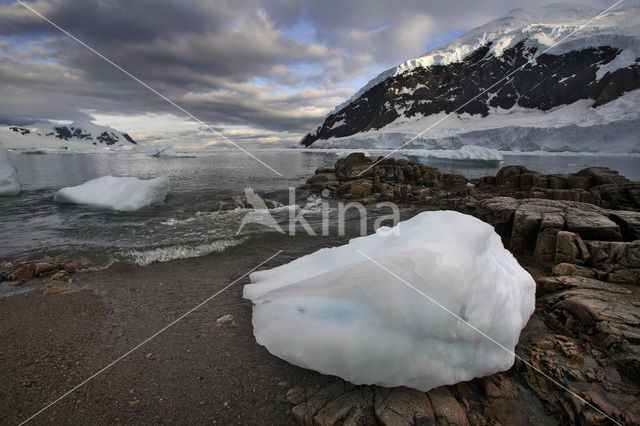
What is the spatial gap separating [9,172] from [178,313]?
56.0 feet

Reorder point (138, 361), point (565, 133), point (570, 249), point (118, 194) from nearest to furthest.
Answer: point (138, 361)
point (570, 249)
point (118, 194)
point (565, 133)

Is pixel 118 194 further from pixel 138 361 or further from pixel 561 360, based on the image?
pixel 561 360

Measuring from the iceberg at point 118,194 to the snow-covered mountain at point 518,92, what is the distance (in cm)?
3417

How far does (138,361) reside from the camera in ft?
9.67

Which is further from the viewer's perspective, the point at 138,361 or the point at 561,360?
the point at 138,361

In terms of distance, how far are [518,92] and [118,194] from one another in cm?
11324

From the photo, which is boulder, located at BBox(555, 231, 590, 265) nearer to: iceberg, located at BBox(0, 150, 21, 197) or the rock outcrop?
the rock outcrop

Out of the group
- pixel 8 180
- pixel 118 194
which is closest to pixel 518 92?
pixel 118 194

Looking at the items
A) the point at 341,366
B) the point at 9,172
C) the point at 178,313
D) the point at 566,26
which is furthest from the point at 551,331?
the point at 566,26


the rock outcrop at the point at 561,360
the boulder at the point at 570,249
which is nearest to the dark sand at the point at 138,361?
the rock outcrop at the point at 561,360

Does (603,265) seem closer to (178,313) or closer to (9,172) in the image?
(178,313)

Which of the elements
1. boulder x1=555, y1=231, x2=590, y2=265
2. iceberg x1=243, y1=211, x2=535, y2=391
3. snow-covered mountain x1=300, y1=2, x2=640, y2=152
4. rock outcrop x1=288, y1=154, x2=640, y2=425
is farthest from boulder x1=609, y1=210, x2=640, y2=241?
snow-covered mountain x1=300, y1=2, x2=640, y2=152

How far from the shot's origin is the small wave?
5766 millimetres

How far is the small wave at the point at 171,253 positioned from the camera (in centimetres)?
577
